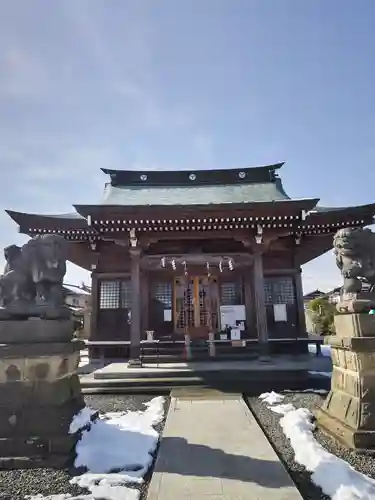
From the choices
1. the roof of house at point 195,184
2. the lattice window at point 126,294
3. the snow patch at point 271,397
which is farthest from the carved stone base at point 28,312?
the roof of house at point 195,184

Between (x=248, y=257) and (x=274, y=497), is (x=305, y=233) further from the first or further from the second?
(x=274, y=497)

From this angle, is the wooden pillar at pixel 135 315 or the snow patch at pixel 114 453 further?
the wooden pillar at pixel 135 315

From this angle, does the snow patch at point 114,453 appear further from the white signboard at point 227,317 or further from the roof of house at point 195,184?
the roof of house at point 195,184

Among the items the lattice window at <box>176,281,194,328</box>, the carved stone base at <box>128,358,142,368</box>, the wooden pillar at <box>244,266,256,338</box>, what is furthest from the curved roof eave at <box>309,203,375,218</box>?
the carved stone base at <box>128,358,142,368</box>

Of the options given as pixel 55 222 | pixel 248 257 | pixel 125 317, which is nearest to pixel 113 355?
pixel 125 317

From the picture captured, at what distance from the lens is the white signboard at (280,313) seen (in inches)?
463

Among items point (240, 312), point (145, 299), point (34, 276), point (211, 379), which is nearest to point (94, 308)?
point (145, 299)

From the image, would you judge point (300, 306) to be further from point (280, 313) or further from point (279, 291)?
point (279, 291)

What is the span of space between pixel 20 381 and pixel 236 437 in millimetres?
2817

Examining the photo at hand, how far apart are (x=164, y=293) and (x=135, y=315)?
8.27 feet

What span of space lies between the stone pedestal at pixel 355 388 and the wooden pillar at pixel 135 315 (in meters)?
5.87

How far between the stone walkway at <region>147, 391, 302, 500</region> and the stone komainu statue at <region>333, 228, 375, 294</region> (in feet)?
7.73

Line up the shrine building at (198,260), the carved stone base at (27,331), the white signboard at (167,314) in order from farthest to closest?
the white signboard at (167,314), the shrine building at (198,260), the carved stone base at (27,331)

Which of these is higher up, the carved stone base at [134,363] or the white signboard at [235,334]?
the white signboard at [235,334]
